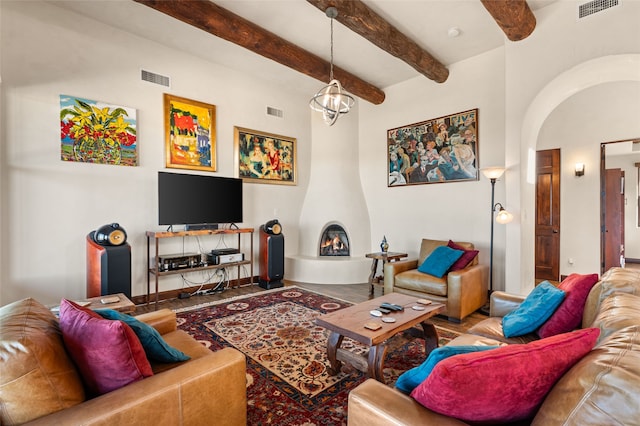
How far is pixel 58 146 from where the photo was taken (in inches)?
136

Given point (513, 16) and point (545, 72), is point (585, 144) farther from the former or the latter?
point (513, 16)

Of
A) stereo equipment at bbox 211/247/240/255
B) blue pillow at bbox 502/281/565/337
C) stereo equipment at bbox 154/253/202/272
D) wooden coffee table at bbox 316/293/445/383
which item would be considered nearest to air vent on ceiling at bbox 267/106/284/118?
stereo equipment at bbox 211/247/240/255

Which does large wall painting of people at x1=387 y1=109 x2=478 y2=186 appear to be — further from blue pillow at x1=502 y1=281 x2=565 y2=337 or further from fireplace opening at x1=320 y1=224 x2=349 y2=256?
blue pillow at x1=502 y1=281 x2=565 y2=337

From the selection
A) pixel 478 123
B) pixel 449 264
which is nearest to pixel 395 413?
pixel 449 264

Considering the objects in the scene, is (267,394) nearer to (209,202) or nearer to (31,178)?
(209,202)

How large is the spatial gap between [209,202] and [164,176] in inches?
26.9

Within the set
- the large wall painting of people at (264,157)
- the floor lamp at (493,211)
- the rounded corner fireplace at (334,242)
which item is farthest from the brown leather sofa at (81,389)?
the rounded corner fireplace at (334,242)

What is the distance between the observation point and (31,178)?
331 cm

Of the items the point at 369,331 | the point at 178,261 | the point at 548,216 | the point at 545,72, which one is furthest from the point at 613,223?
the point at 178,261

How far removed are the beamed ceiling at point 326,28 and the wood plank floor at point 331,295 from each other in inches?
127

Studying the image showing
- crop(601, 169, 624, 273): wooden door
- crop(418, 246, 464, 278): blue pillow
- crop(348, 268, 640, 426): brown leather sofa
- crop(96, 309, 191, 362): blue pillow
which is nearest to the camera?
crop(348, 268, 640, 426): brown leather sofa

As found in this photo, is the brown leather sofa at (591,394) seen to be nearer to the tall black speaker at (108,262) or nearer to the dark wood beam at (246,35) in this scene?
the tall black speaker at (108,262)

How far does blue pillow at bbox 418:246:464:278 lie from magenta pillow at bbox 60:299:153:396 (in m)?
3.26

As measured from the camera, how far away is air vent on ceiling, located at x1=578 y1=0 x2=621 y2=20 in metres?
3.09
